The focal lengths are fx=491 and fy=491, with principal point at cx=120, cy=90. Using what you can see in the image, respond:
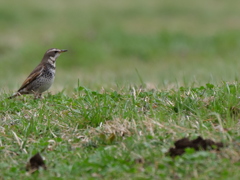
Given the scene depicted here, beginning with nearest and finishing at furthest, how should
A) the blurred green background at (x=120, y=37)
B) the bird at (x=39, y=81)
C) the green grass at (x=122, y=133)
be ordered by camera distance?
the green grass at (x=122, y=133) → the bird at (x=39, y=81) → the blurred green background at (x=120, y=37)

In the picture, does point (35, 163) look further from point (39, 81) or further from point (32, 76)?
point (32, 76)

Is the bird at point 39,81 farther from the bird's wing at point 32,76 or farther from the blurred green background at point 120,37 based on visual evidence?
the blurred green background at point 120,37

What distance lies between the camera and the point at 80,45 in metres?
18.4

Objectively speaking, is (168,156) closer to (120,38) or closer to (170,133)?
(170,133)

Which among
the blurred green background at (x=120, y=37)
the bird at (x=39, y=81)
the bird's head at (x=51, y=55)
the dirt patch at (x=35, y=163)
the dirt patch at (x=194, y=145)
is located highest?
the blurred green background at (x=120, y=37)

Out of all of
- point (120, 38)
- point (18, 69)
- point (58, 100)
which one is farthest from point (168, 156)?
point (120, 38)

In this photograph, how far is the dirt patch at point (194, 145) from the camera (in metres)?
4.77

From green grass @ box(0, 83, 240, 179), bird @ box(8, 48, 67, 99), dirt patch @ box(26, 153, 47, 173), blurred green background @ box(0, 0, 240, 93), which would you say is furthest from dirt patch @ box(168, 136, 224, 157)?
blurred green background @ box(0, 0, 240, 93)

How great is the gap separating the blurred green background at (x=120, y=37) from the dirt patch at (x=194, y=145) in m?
8.22

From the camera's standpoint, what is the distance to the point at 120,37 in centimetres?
1988

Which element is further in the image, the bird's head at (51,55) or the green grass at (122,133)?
the bird's head at (51,55)

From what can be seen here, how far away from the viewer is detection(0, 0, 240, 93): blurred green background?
16.3 m

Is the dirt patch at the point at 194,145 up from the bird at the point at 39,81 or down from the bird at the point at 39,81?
down

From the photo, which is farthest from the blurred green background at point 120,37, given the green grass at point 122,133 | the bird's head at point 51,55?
the green grass at point 122,133
